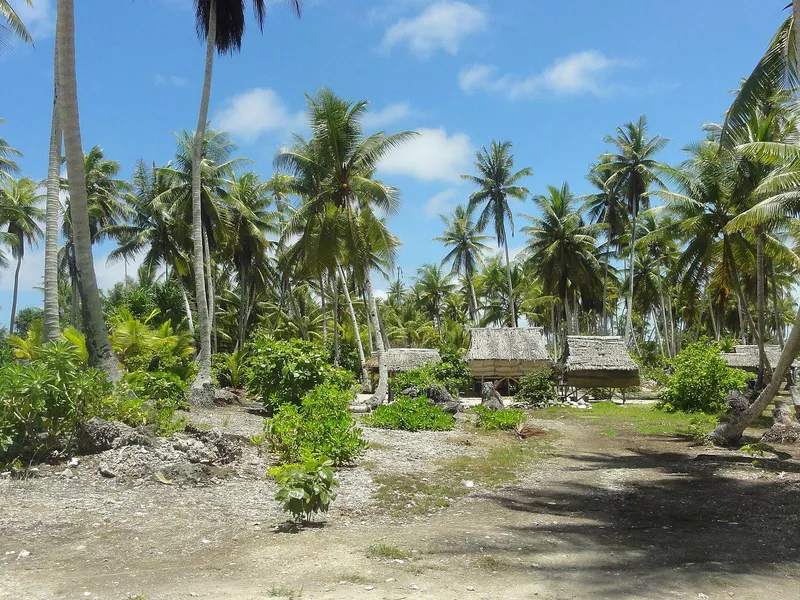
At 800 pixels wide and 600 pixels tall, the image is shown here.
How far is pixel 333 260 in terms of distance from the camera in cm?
2502

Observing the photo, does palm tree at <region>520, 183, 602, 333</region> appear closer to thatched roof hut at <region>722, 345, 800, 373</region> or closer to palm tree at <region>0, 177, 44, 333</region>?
thatched roof hut at <region>722, 345, 800, 373</region>

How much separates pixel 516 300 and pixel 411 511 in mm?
45481

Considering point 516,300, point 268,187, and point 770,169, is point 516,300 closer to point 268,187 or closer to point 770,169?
point 268,187

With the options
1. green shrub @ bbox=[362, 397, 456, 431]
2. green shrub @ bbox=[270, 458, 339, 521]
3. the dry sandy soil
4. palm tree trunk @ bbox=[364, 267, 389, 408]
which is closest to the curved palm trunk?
the dry sandy soil

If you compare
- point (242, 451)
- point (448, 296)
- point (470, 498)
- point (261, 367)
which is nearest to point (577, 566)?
point (470, 498)

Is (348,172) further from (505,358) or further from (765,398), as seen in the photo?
(765,398)

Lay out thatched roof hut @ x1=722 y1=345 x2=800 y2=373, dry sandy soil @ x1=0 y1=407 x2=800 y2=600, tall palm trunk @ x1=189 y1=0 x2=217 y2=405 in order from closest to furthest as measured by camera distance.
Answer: dry sandy soil @ x1=0 y1=407 x2=800 y2=600 < tall palm trunk @ x1=189 y1=0 x2=217 y2=405 < thatched roof hut @ x1=722 y1=345 x2=800 y2=373

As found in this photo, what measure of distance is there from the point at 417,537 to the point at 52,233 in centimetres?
1165

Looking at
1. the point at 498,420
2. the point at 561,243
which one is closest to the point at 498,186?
the point at 561,243

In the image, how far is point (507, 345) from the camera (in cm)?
3044

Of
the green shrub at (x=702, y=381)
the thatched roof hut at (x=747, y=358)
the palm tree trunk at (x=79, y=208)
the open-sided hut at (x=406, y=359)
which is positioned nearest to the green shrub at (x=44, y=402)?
the palm tree trunk at (x=79, y=208)

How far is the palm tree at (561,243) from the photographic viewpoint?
1496 inches

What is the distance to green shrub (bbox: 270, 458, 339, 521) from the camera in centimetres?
646

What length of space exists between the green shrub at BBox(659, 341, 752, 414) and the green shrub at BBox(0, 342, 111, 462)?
1963 cm
